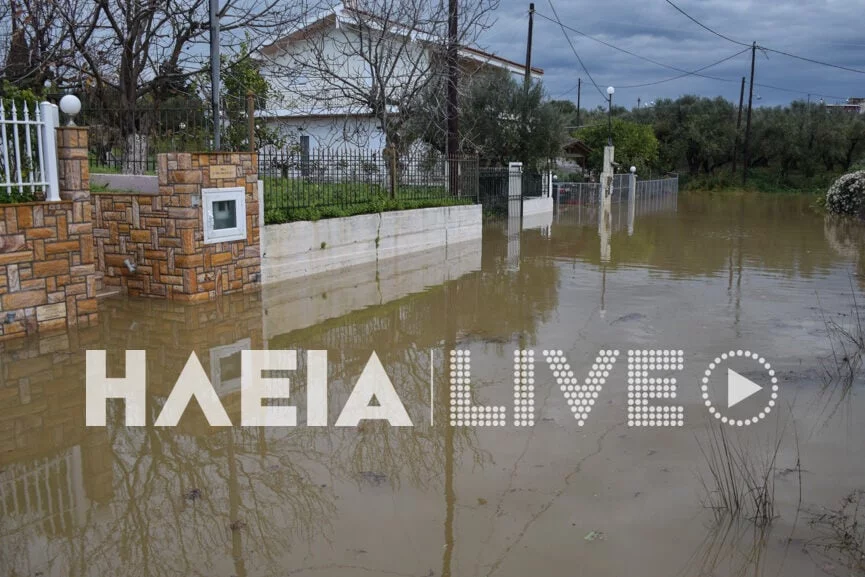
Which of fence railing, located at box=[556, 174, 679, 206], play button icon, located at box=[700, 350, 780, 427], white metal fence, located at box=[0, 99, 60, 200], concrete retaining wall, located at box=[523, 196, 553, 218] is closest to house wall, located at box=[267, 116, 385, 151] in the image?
concrete retaining wall, located at box=[523, 196, 553, 218]

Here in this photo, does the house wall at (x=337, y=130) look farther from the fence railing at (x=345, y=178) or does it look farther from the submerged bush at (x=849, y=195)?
the submerged bush at (x=849, y=195)

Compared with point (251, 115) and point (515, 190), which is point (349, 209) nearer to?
point (251, 115)

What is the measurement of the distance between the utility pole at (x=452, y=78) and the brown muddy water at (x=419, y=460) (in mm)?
10778

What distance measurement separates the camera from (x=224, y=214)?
1052 cm

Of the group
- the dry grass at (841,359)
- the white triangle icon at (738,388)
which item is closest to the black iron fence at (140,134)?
the white triangle icon at (738,388)

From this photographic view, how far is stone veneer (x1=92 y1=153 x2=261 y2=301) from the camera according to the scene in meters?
9.94

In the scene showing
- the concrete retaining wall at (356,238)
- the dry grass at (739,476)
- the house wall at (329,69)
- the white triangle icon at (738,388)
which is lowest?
the dry grass at (739,476)

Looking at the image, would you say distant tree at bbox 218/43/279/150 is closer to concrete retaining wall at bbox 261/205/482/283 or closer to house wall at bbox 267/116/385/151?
concrete retaining wall at bbox 261/205/482/283

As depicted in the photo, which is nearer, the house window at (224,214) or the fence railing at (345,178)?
the house window at (224,214)

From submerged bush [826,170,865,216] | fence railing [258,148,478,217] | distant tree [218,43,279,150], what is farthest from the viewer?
submerged bush [826,170,865,216]

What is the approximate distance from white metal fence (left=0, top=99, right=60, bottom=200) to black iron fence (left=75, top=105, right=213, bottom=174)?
101 inches

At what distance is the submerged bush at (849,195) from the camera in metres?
26.7

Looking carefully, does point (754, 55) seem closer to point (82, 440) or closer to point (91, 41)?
point (91, 41)

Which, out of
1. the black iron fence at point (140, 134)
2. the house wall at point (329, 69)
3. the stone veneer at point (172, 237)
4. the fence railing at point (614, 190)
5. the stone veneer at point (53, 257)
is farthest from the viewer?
the fence railing at point (614, 190)
